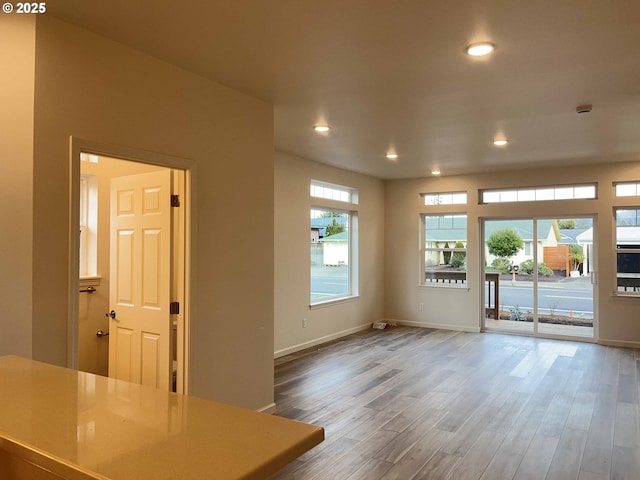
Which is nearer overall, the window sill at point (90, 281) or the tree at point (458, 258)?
the window sill at point (90, 281)

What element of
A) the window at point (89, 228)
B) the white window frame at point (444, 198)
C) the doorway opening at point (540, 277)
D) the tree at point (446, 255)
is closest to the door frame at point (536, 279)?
the doorway opening at point (540, 277)

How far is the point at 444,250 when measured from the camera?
28.2 feet

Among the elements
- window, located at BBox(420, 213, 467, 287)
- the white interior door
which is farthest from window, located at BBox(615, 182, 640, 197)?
the white interior door

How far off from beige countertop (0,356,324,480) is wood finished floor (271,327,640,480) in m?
2.12

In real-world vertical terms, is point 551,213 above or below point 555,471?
above

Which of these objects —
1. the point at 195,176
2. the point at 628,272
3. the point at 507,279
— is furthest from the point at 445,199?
the point at 195,176

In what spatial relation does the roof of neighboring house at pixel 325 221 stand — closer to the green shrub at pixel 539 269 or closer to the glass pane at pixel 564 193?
the green shrub at pixel 539 269

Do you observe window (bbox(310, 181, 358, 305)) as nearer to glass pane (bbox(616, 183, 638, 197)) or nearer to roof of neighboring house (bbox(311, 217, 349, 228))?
roof of neighboring house (bbox(311, 217, 349, 228))

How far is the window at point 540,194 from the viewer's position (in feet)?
24.2

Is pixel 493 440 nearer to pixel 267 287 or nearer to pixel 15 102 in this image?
pixel 267 287

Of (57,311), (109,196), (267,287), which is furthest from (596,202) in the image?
(57,311)

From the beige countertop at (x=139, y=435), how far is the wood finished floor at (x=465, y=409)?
212 centimetres

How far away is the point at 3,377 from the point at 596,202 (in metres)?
7.85

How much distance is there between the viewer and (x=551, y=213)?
7.57 meters
